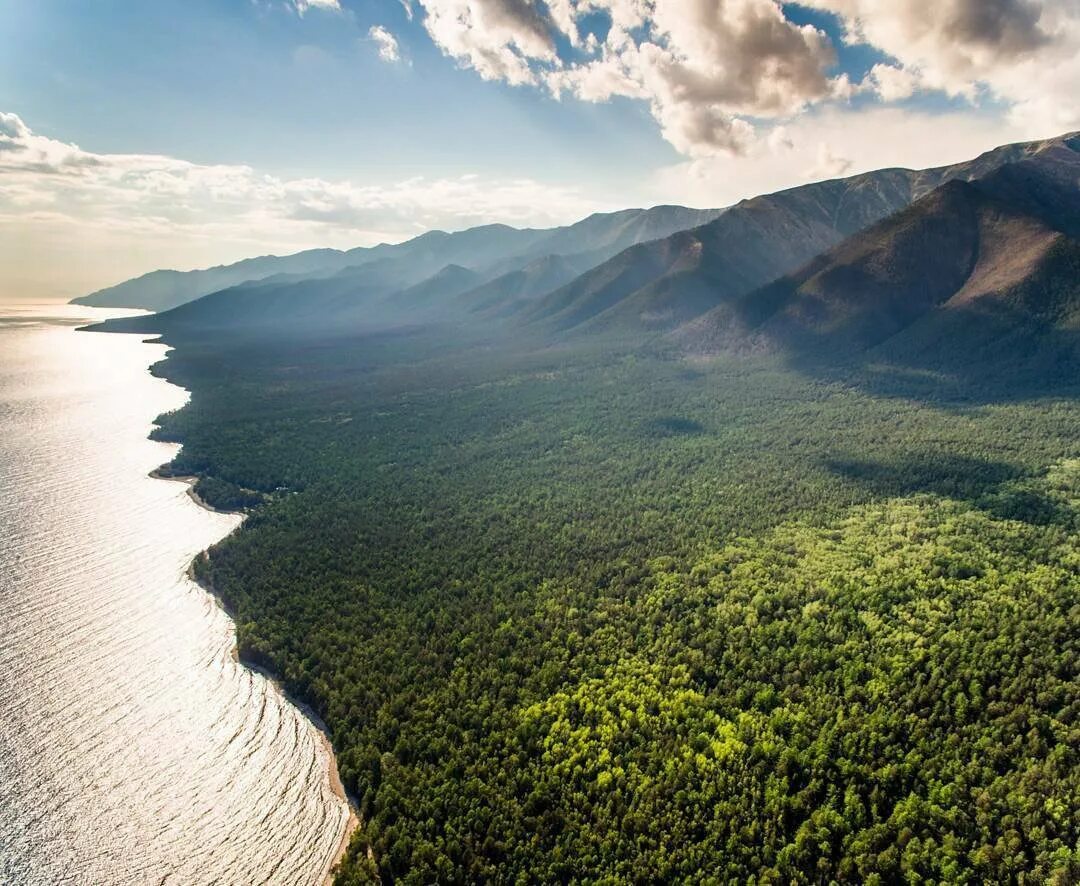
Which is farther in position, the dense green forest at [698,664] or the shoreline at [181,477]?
the shoreline at [181,477]

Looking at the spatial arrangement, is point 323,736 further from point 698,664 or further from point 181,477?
point 181,477

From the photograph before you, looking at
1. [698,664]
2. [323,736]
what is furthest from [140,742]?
[698,664]

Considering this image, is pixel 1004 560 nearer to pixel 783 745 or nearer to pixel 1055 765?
pixel 1055 765

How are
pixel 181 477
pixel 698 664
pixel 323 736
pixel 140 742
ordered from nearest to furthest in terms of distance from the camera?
pixel 140 742, pixel 323 736, pixel 698 664, pixel 181 477

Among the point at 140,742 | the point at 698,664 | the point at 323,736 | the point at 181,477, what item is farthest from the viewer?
the point at 181,477

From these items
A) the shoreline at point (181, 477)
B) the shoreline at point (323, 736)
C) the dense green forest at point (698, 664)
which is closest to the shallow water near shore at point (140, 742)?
the shoreline at point (323, 736)

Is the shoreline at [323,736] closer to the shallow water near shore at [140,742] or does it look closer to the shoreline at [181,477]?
the shallow water near shore at [140,742]

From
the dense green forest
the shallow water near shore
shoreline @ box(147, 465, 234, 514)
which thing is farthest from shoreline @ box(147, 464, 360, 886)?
shoreline @ box(147, 465, 234, 514)

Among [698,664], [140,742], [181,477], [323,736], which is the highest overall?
[698,664]
